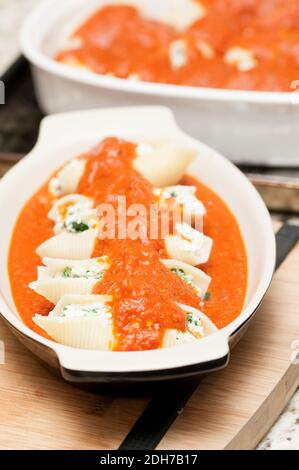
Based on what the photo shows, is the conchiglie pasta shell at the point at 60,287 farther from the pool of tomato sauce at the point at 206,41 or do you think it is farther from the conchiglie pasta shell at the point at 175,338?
the pool of tomato sauce at the point at 206,41

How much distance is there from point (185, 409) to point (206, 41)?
2019mm

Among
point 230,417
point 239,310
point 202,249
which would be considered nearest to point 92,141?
point 202,249

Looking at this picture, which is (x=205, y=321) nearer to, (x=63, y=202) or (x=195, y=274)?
(x=195, y=274)

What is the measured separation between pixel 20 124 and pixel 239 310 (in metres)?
1.63

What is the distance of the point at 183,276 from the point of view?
88.3 inches

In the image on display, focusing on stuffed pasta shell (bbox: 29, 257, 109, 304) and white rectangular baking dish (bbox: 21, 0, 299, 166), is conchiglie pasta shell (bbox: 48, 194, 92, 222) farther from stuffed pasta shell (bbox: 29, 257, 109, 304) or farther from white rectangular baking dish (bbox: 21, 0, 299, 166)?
white rectangular baking dish (bbox: 21, 0, 299, 166)

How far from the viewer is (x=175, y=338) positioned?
1.96m

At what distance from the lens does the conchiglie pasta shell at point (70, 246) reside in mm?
2342

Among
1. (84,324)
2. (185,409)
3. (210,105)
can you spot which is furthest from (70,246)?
(210,105)

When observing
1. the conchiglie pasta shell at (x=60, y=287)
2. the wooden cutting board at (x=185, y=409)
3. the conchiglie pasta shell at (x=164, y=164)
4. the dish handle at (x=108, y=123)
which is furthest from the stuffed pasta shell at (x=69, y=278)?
the dish handle at (x=108, y=123)

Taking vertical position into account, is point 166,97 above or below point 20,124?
above

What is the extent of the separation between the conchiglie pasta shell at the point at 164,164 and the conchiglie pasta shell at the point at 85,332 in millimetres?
784

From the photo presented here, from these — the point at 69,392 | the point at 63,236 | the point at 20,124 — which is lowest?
the point at 20,124
